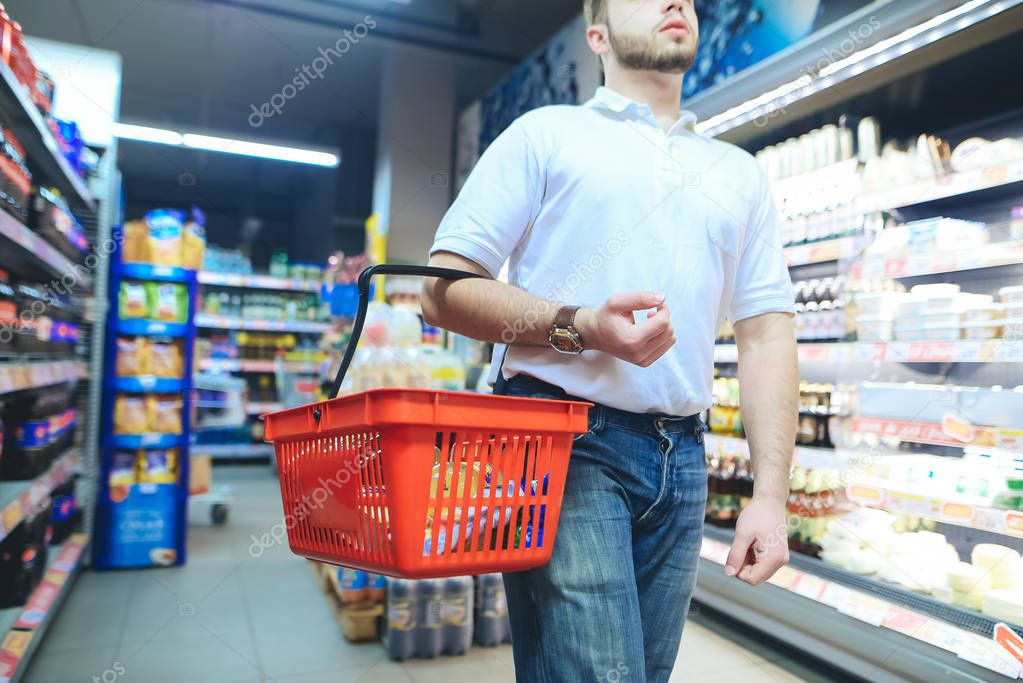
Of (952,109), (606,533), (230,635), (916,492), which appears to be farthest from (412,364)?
(952,109)

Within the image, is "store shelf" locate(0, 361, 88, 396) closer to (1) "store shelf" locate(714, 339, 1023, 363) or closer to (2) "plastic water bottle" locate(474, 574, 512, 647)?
(2) "plastic water bottle" locate(474, 574, 512, 647)

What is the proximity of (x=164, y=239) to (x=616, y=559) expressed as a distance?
417 centimetres

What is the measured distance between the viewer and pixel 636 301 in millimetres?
876

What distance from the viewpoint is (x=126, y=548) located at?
4215 mm

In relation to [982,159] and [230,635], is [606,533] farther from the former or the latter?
[230,635]

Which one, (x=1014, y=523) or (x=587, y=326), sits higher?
(x=587, y=326)

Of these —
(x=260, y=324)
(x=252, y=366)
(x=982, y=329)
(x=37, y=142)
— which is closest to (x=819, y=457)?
(x=982, y=329)

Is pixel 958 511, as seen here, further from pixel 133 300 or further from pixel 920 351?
pixel 133 300

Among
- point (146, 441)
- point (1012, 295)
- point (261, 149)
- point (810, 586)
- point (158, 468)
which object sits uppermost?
point (261, 149)

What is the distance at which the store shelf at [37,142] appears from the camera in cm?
233

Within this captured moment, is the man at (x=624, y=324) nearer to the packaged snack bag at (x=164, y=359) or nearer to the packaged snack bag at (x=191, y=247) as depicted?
the packaged snack bag at (x=164, y=359)

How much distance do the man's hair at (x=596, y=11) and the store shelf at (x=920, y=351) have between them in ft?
3.63

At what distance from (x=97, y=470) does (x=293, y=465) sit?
12.3ft

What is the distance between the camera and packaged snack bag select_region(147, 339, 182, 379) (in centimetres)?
426
